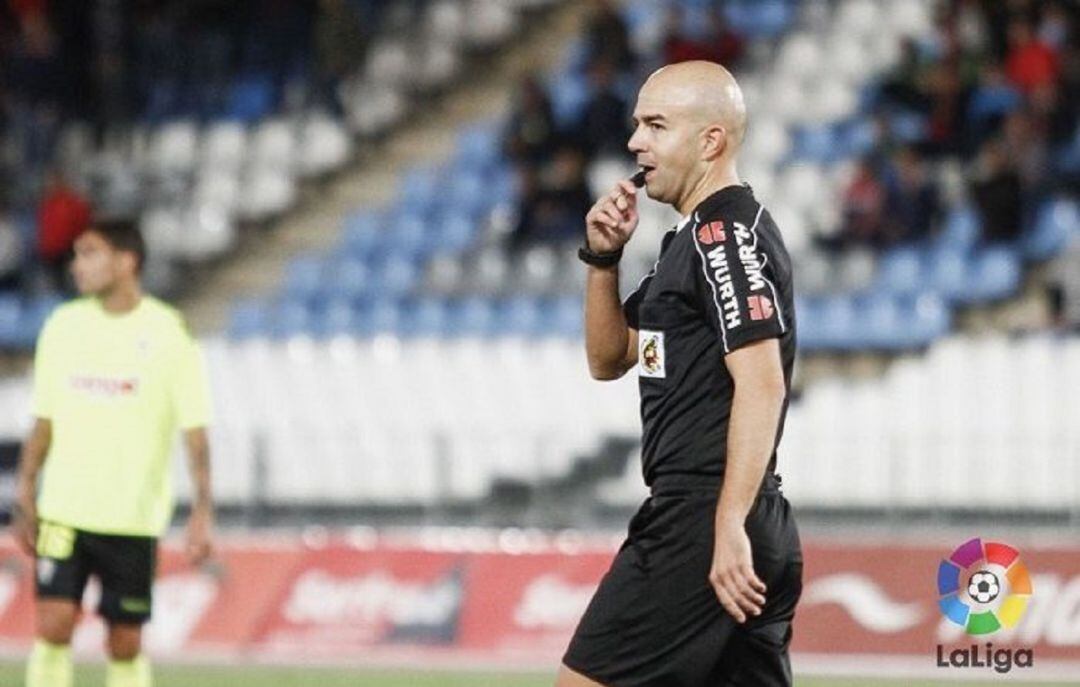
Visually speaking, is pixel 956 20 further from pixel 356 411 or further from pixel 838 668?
pixel 838 668

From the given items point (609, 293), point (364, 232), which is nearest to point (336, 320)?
point (364, 232)

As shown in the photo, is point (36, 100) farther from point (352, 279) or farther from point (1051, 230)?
point (1051, 230)

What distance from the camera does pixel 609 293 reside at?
19.5ft

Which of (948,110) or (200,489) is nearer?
(200,489)

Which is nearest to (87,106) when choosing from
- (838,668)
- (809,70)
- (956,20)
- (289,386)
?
(289,386)

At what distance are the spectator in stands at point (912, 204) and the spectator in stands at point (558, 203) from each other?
2463mm

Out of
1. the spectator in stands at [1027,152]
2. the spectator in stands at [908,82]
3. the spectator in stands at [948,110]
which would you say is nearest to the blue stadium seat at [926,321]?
the spectator in stands at [1027,152]

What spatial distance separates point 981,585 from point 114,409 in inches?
133

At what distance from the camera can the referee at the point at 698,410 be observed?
548 cm

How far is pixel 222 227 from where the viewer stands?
20469 millimetres

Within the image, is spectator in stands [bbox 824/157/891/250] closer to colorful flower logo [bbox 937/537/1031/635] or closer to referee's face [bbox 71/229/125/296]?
colorful flower logo [bbox 937/537/1031/635]

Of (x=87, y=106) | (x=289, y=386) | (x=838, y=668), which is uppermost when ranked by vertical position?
(x=87, y=106)

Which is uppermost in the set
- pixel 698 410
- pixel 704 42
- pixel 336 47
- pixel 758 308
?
pixel 336 47

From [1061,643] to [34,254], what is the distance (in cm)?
Result: 1115
